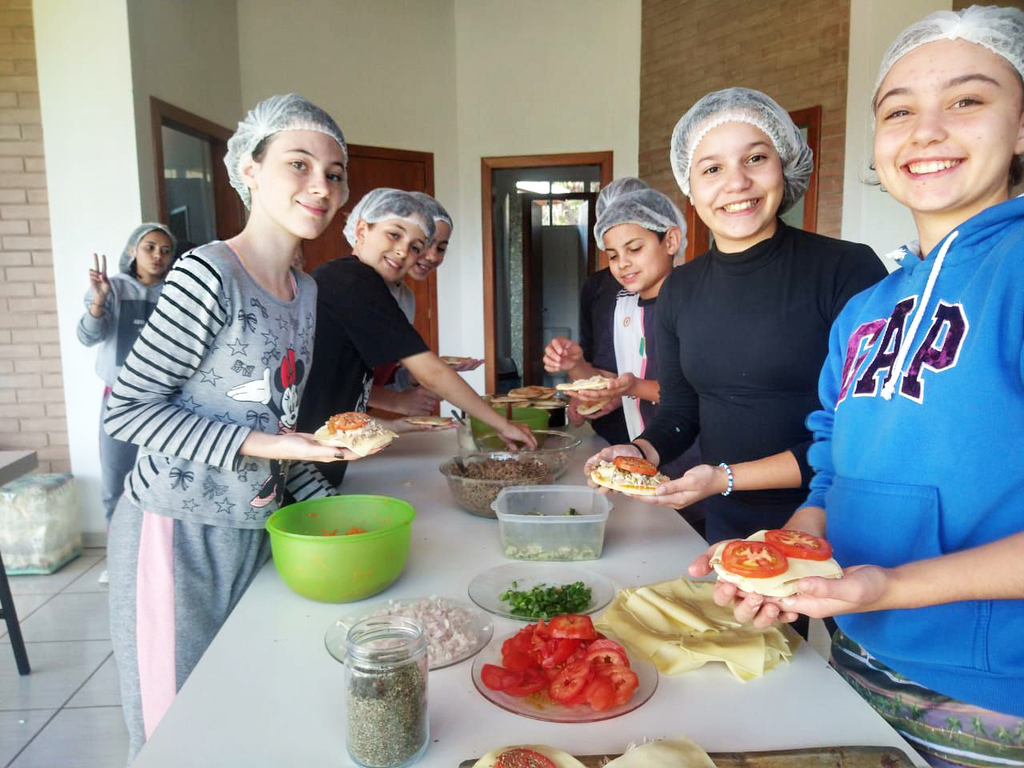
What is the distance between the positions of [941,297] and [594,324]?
2.35m

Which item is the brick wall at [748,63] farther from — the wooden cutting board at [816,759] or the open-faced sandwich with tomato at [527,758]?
the open-faced sandwich with tomato at [527,758]

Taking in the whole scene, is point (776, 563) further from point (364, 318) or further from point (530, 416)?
point (530, 416)

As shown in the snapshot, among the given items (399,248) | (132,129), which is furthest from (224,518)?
(132,129)

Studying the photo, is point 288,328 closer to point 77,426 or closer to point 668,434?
point 668,434

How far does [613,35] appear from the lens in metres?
6.00

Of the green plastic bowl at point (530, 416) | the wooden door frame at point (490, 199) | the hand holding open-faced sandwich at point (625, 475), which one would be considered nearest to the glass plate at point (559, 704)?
the hand holding open-faced sandwich at point (625, 475)

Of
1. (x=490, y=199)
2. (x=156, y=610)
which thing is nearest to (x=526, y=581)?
(x=156, y=610)

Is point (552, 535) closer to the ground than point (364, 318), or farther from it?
closer to the ground

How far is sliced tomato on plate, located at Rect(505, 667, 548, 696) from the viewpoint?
1079 mm

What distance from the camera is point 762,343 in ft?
5.44

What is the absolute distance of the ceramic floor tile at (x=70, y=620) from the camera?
3.24 metres

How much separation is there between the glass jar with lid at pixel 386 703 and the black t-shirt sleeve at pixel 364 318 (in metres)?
1.37

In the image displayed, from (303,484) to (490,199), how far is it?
16.0 feet

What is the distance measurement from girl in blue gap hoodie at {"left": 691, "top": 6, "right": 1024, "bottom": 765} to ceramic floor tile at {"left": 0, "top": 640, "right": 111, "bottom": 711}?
2.80 m
